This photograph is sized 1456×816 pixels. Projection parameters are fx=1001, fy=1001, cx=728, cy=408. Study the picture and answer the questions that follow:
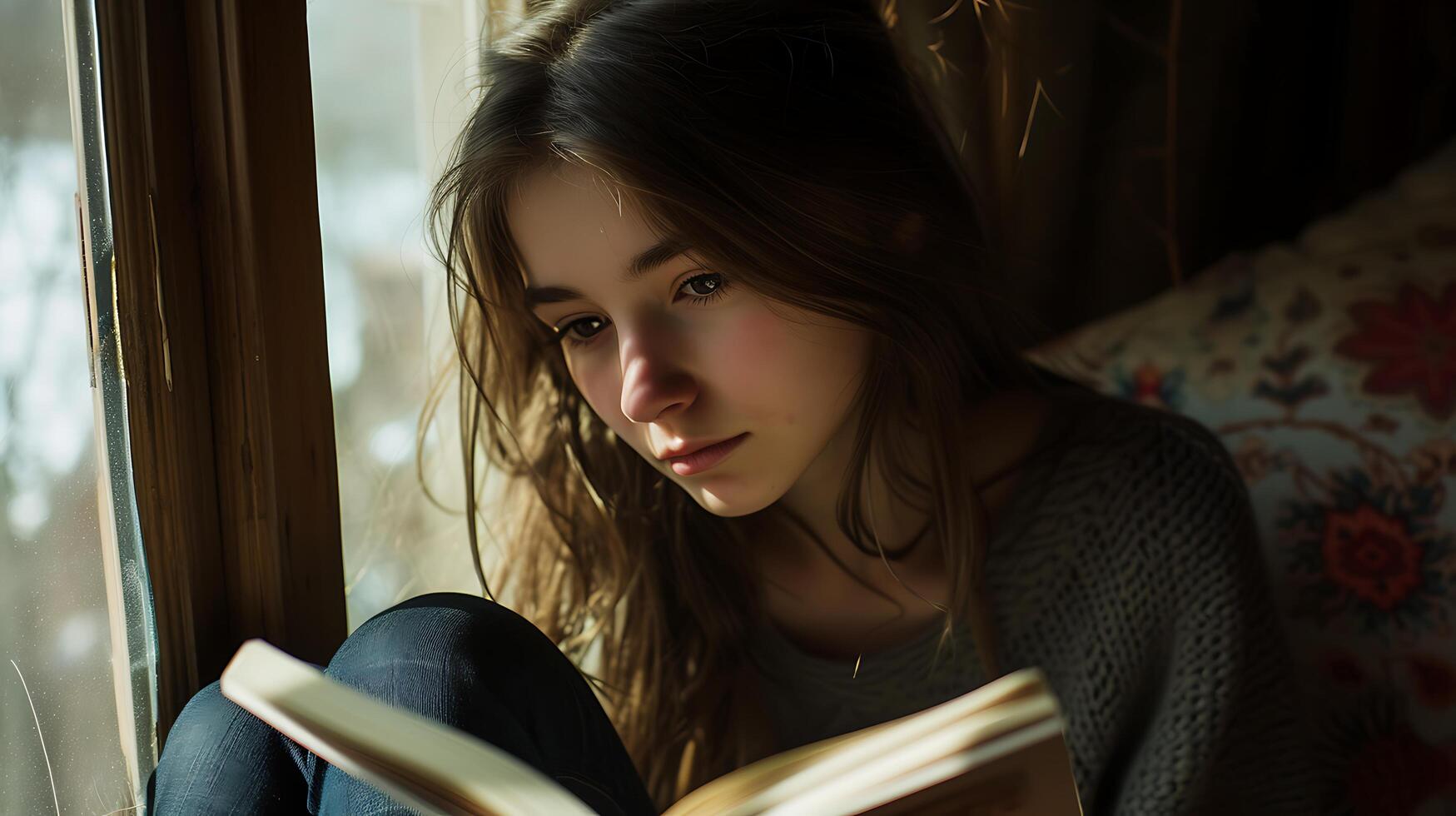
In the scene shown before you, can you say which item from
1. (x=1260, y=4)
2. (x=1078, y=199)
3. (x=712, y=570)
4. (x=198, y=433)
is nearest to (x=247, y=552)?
(x=198, y=433)

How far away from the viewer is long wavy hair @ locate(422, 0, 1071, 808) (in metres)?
0.62

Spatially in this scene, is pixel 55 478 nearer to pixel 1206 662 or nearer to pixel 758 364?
pixel 758 364

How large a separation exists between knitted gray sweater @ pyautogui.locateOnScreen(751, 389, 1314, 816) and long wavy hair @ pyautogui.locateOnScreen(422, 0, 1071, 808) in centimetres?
5

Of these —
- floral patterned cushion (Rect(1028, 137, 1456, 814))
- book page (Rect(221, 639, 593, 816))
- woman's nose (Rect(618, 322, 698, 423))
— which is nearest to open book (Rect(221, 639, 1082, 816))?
book page (Rect(221, 639, 593, 816))

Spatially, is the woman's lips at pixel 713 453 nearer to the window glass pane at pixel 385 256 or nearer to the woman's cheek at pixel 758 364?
the woman's cheek at pixel 758 364

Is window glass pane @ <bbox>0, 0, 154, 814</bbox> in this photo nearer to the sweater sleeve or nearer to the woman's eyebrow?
the woman's eyebrow

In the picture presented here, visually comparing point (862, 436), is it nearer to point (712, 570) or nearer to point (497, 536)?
point (712, 570)

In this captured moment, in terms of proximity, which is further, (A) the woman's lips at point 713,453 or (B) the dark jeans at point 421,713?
(A) the woman's lips at point 713,453

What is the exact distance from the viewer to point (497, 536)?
0.91m

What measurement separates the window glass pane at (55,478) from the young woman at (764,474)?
0.06 meters

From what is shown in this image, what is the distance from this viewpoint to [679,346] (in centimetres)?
64

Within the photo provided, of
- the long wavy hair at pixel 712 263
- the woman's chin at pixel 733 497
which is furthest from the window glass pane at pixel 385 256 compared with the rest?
the woman's chin at pixel 733 497

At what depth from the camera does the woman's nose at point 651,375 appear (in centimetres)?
62

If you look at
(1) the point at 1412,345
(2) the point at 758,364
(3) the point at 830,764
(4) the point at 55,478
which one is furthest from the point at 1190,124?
(4) the point at 55,478
